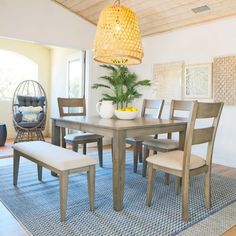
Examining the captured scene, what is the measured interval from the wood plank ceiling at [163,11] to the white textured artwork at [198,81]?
2.43 feet

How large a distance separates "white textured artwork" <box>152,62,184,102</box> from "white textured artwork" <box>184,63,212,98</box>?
0.45ft

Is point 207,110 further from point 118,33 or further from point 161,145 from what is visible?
point 118,33

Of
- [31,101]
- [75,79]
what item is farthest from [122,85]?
[31,101]

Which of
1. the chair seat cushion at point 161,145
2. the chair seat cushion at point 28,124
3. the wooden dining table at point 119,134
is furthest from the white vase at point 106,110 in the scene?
the chair seat cushion at point 28,124

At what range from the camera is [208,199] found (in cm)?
226

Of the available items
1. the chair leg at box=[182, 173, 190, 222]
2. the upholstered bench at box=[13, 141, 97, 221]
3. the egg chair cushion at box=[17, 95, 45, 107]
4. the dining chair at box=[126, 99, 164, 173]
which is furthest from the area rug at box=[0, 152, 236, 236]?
the egg chair cushion at box=[17, 95, 45, 107]

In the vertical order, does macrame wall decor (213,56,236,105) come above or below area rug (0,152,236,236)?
above

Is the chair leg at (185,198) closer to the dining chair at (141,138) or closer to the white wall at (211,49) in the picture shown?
the dining chair at (141,138)

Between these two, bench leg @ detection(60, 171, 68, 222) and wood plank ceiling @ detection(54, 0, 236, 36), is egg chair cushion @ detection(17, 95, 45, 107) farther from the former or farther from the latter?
bench leg @ detection(60, 171, 68, 222)

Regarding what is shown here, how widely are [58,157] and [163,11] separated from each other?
3.04 m

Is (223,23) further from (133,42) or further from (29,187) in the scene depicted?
(29,187)

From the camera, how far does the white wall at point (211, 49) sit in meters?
3.78

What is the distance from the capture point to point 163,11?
400 centimetres

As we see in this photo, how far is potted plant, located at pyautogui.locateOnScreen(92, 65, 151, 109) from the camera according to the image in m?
4.91
